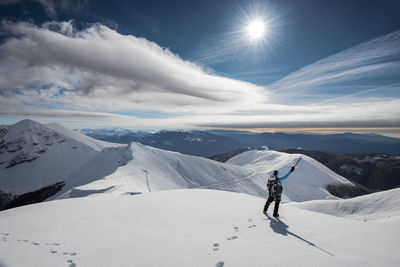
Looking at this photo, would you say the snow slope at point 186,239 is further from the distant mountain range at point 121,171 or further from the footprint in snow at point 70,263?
the distant mountain range at point 121,171

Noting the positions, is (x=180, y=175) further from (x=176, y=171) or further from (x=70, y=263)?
(x=70, y=263)

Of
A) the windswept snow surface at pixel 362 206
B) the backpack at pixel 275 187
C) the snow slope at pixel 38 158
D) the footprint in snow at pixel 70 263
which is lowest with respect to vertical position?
the snow slope at pixel 38 158

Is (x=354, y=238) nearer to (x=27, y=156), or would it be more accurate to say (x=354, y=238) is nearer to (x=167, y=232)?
(x=167, y=232)

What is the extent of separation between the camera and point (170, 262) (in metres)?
5.13

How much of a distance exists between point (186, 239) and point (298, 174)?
132140 mm

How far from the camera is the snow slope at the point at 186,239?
534cm

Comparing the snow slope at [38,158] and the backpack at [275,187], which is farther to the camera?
the snow slope at [38,158]

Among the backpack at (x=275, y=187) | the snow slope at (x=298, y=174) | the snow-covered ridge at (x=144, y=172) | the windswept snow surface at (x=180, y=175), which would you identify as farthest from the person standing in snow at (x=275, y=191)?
the snow slope at (x=298, y=174)

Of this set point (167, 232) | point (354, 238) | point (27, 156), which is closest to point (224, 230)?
point (167, 232)

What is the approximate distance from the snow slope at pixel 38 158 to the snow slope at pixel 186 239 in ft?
512

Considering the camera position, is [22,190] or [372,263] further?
[22,190]

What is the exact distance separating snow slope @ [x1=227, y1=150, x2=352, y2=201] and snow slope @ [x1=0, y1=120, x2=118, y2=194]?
487 feet

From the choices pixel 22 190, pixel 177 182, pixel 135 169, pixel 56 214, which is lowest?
pixel 22 190

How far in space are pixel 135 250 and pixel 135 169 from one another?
2235 inches
